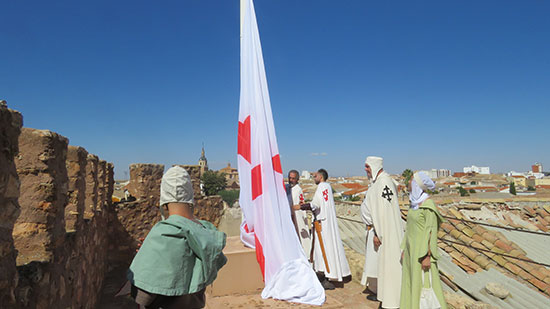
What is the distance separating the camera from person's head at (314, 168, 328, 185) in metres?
5.35

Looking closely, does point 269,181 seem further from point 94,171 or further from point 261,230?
point 94,171

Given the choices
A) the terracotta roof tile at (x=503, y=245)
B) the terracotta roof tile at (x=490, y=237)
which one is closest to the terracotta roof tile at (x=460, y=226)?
the terracotta roof tile at (x=490, y=237)

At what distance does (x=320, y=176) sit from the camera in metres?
5.36

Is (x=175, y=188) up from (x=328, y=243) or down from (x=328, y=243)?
up

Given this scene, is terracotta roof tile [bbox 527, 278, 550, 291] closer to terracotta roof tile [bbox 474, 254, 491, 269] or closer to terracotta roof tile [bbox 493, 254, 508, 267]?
terracotta roof tile [bbox 493, 254, 508, 267]

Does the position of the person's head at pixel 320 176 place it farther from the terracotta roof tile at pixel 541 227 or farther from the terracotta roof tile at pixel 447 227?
the terracotta roof tile at pixel 541 227

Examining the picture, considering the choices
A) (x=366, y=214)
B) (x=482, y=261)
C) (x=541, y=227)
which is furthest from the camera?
(x=541, y=227)

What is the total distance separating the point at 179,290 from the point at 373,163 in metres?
3.51

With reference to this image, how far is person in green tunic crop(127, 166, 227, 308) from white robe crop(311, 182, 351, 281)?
3.42 m

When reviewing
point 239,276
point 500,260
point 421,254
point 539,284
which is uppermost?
point 421,254

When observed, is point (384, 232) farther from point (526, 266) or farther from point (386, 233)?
point (526, 266)

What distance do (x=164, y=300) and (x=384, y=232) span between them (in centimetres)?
323

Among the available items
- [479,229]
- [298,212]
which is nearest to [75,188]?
[298,212]

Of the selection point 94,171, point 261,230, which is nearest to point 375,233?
point 261,230
